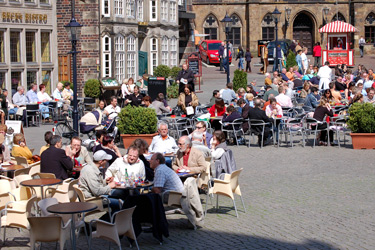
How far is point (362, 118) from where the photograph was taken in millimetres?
17797

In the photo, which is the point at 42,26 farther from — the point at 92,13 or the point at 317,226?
the point at 317,226

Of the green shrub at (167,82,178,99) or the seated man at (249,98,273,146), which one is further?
the green shrub at (167,82,178,99)

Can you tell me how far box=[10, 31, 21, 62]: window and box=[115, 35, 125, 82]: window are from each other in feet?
19.8

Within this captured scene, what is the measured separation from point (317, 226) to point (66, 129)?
11915 millimetres

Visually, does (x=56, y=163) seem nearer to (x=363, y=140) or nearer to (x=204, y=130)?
(x=204, y=130)

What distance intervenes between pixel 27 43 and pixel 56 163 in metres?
15.7

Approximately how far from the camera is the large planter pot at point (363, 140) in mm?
17922

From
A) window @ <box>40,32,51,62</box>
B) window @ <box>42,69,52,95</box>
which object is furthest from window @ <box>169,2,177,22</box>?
window @ <box>42,69,52,95</box>

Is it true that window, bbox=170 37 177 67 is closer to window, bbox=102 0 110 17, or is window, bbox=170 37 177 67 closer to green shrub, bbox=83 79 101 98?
window, bbox=102 0 110 17

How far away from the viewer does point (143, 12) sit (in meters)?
35.2

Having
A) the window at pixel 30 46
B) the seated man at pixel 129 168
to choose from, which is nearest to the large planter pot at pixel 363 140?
the seated man at pixel 129 168

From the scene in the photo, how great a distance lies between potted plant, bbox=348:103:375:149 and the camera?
58.4ft

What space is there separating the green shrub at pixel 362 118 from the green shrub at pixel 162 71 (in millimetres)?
17354

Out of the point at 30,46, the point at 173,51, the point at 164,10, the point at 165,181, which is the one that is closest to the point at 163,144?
the point at 165,181
